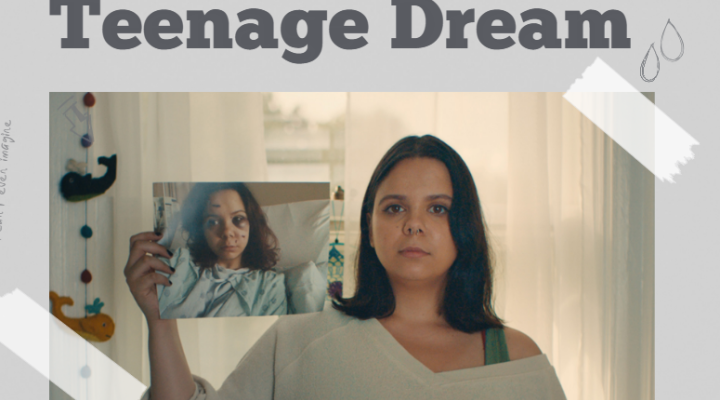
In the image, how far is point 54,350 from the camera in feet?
3.86

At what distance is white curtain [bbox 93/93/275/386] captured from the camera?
46.9 inches

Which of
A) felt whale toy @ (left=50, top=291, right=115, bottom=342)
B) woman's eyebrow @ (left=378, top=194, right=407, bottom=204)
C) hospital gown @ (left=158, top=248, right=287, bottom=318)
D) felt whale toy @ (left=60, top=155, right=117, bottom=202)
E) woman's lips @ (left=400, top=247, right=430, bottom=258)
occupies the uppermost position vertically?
felt whale toy @ (left=60, top=155, right=117, bottom=202)

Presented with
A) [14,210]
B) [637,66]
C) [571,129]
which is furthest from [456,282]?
[14,210]

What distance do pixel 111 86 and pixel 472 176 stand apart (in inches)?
35.1

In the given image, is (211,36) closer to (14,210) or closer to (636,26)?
(14,210)

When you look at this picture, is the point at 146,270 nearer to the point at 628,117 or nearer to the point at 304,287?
the point at 304,287

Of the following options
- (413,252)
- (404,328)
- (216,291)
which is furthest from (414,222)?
(216,291)

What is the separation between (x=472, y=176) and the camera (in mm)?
1218

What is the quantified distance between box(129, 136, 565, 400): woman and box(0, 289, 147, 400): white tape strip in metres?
0.14

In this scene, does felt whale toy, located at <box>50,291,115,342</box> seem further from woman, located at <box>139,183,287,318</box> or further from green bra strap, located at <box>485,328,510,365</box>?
green bra strap, located at <box>485,328,510,365</box>

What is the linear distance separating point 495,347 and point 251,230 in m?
0.64

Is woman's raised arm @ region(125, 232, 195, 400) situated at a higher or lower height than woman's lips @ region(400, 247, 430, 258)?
lower

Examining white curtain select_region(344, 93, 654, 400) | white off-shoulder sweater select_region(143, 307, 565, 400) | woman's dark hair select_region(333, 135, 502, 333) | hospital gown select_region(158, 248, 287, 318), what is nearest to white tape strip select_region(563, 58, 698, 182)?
white curtain select_region(344, 93, 654, 400)

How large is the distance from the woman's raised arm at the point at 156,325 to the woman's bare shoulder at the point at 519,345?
754mm
